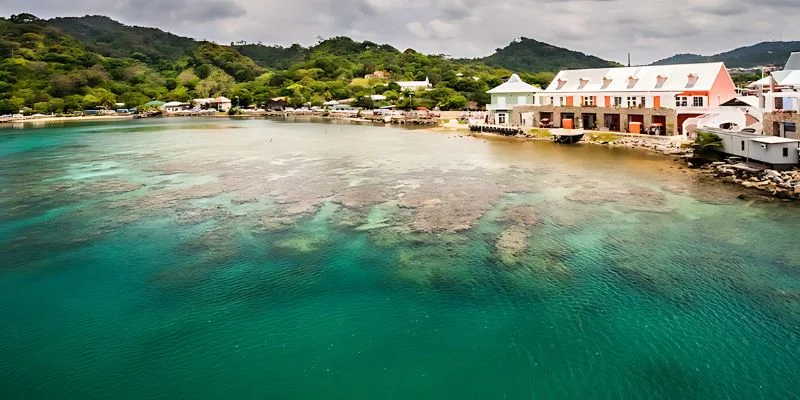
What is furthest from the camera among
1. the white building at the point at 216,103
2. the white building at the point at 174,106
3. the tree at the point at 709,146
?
the white building at the point at 216,103

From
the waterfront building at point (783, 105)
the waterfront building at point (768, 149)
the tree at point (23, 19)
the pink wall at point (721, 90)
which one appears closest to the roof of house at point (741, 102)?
the waterfront building at point (783, 105)

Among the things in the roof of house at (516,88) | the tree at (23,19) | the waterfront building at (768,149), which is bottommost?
the waterfront building at (768,149)

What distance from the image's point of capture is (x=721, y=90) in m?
42.1

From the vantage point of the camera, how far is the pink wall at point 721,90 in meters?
41.5

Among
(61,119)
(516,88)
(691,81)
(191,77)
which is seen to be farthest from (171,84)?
(691,81)

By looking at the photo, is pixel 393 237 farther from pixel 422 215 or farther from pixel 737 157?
pixel 737 157

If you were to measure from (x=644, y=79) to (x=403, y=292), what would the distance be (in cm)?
3999

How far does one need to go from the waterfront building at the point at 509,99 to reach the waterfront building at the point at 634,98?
163 centimetres

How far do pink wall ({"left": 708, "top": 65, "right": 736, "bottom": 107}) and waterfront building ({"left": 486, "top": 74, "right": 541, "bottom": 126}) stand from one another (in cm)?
1717

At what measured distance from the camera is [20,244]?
18.8 meters

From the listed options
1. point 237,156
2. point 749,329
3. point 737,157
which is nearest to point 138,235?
point 749,329

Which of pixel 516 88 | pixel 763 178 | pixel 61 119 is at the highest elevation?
pixel 61 119

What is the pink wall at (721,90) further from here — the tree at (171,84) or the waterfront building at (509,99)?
the tree at (171,84)

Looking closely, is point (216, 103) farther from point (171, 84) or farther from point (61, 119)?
point (61, 119)
